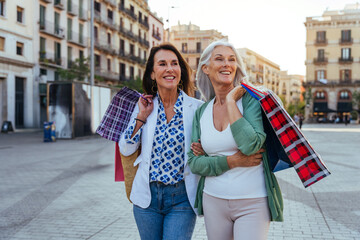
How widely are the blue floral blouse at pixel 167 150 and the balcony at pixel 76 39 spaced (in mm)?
35246

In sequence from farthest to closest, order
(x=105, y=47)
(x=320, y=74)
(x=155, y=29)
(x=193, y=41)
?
1. (x=193, y=41)
2. (x=320, y=74)
3. (x=155, y=29)
4. (x=105, y=47)

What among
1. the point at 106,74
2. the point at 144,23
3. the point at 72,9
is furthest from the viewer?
the point at 144,23

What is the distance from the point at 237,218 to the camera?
2184 mm

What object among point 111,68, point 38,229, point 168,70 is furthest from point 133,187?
point 111,68

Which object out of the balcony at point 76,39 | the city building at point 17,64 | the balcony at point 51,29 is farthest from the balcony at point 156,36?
the city building at point 17,64

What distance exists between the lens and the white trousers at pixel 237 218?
2117mm

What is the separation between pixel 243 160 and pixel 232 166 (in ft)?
0.24

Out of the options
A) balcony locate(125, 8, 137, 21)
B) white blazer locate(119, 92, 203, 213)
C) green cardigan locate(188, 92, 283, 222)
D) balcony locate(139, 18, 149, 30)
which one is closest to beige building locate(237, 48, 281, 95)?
balcony locate(139, 18, 149, 30)

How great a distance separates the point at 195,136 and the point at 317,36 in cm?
6519

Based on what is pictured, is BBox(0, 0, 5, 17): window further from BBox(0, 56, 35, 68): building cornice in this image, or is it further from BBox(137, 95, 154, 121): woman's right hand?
BBox(137, 95, 154, 121): woman's right hand

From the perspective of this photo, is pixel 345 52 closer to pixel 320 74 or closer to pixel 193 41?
pixel 320 74

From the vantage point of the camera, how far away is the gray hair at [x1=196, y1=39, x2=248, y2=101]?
2443mm

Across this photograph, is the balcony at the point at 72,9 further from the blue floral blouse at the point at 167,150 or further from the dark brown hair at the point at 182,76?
the blue floral blouse at the point at 167,150

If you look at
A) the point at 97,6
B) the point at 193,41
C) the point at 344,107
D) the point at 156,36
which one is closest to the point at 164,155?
the point at 97,6
